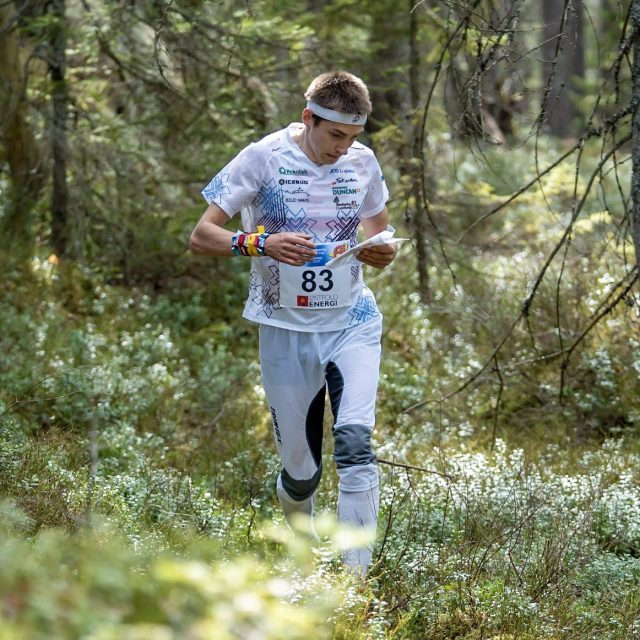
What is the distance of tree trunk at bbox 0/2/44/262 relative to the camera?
934 centimetres

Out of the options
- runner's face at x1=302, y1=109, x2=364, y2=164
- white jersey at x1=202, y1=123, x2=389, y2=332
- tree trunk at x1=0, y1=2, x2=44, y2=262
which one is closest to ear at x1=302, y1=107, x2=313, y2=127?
runner's face at x1=302, y1=109, x2=364, y2=164

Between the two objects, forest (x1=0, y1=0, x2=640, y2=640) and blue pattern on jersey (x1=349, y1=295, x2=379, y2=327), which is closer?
forest (x1=0, y1=0, x2=640, y2=640)

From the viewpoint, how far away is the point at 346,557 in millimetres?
4168

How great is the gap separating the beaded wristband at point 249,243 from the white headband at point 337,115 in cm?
63

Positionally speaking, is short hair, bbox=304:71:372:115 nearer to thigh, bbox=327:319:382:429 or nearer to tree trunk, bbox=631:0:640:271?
thigh, bbox=327:319:382:429

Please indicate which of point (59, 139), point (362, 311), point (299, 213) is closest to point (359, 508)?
point (362, 311)

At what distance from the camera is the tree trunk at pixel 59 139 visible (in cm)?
897

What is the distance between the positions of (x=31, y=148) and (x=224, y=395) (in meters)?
4.16

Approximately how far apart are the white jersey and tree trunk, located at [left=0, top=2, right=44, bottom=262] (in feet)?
16.6

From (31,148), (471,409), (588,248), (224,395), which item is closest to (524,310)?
(471,409)

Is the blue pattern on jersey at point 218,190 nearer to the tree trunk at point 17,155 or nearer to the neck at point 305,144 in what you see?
the neck at point 305,144

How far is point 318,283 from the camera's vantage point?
4730 millimetres

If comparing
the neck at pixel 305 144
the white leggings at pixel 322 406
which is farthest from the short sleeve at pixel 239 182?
the white leggings at pixel 322 406

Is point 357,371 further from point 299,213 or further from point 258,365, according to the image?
point 258,365
